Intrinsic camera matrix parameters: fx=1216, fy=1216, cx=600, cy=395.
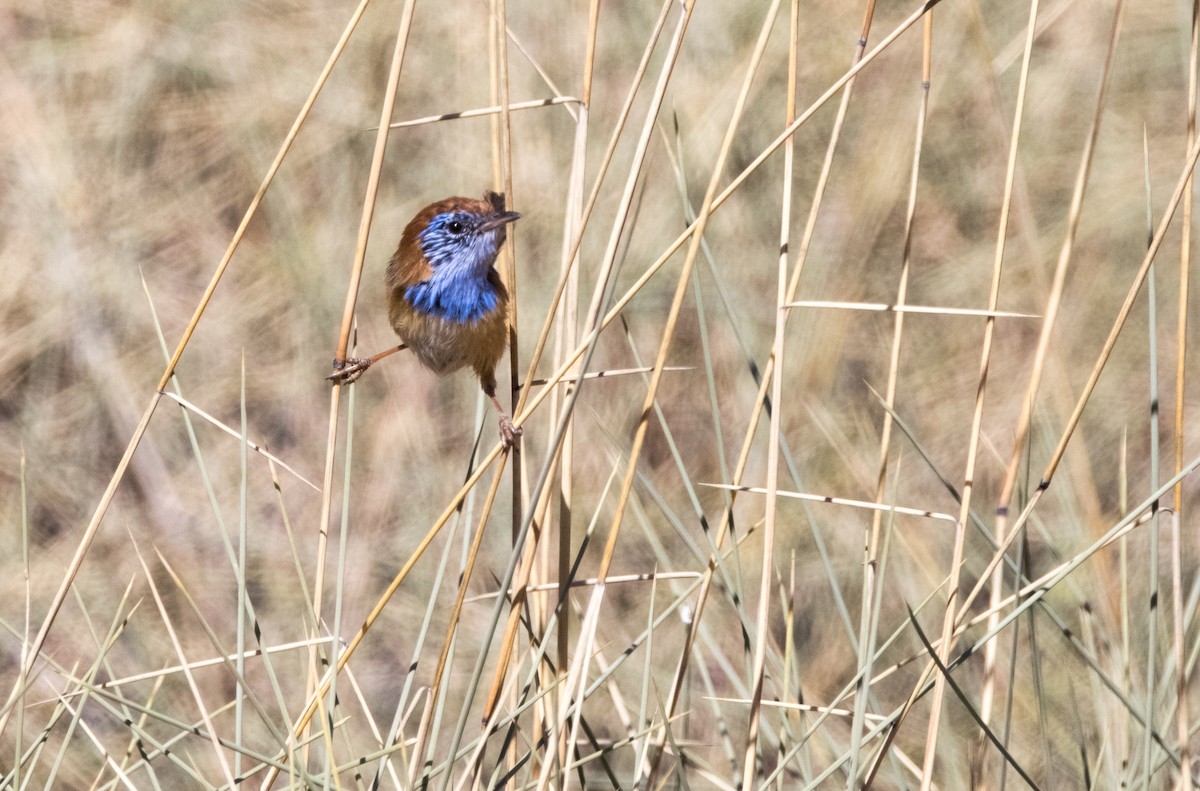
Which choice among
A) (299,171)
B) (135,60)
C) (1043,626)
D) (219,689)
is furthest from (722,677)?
(135,60)

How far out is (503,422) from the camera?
114cm

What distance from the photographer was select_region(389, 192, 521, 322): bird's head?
1.27 m

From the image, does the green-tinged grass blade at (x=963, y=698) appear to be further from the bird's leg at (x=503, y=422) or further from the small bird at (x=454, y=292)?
the small bird at (x=454, y=292)

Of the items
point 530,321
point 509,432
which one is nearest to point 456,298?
point 509,432

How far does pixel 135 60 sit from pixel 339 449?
0.98 metres

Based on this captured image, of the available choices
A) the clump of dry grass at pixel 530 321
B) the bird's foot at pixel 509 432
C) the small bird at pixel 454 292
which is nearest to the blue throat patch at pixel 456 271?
the small bird at pixel 454 292

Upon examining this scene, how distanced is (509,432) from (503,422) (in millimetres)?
150

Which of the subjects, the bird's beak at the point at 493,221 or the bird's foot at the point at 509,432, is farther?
the bird's beak at the point at 493,221

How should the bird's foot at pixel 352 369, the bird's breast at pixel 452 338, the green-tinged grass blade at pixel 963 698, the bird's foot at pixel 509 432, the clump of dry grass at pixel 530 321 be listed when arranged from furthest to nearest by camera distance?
1. the clump of dry grass at pixel 530 321
2. the bird's breast at pixel 452 338
3. the bird's foot at pixel 352 369
4. the bird's foot at pixel 509 432
5. the green-tinged grass blade at pixel 963 698

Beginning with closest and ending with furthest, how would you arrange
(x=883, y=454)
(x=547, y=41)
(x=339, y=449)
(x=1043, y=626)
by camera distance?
(x=883, y=454)
(x=1043, y=626)
(x=339, y=449)
(x=547, y=41)

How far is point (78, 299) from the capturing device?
2.41 m

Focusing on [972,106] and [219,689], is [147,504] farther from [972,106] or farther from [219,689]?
[972,106]

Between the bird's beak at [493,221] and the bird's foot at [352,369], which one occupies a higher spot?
the bird's beak at [493,221]

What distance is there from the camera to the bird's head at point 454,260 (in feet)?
4.16
